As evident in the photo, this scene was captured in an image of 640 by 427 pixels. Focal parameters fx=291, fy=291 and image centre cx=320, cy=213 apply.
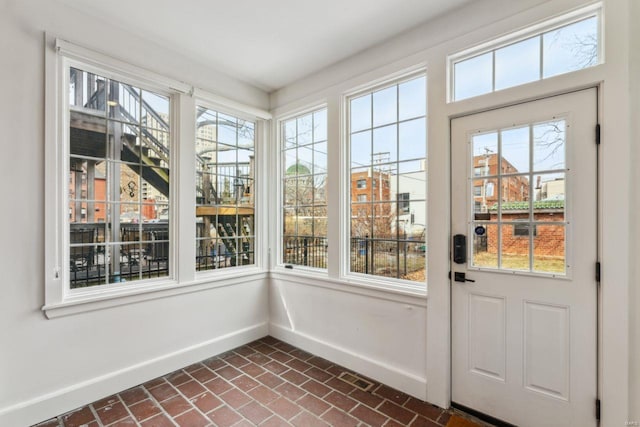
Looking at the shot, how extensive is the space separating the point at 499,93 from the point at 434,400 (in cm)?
230

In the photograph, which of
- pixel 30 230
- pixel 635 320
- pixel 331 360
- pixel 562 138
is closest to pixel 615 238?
pixel 635 320

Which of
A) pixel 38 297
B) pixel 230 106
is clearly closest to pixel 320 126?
pixel 230 106

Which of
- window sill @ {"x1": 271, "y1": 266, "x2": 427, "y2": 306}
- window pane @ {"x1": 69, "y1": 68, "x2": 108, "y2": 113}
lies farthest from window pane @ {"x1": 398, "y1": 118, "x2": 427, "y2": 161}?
window pane @ {"x1": 69, "y1": 68, "x2": 108, "y2": 113}

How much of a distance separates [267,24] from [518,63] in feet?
6.22

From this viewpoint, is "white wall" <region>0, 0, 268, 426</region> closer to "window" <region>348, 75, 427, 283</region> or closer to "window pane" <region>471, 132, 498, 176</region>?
"window" <region>348, 75, 427, 283</region>

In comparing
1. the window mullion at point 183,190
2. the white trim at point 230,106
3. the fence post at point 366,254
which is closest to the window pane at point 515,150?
the fence post at point 366,254

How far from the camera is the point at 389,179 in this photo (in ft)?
8.78

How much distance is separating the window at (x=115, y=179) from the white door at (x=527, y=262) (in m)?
2.64

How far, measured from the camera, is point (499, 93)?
2.00m

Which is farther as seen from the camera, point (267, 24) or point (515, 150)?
point (267, 24)

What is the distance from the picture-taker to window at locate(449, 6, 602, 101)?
1.79 metres

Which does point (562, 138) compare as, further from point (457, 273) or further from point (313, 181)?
point (313, 181)

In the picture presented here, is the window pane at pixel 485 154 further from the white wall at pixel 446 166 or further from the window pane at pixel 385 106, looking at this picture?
the window pane at pixel 385 106

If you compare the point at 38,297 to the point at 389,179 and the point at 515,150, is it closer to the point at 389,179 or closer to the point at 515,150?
the point at 389,179
